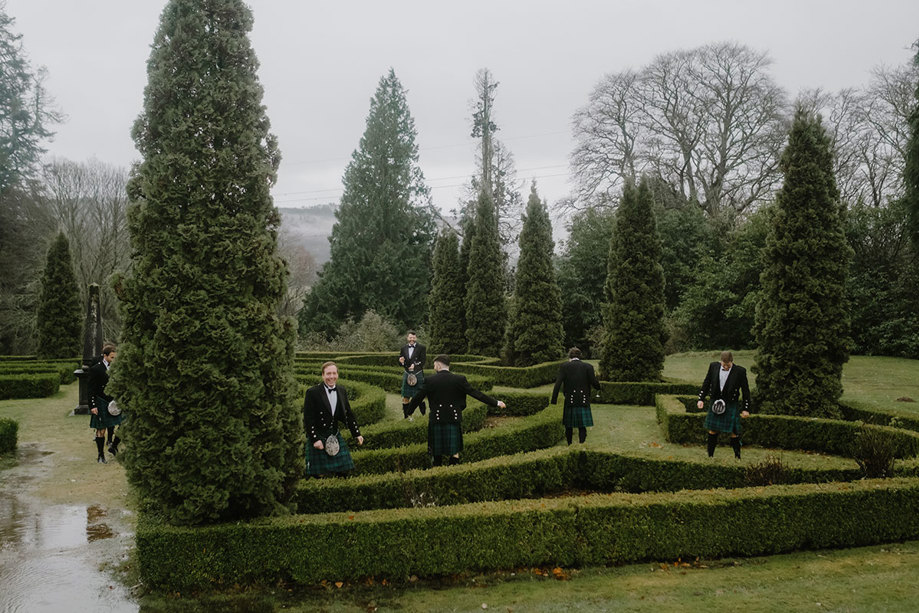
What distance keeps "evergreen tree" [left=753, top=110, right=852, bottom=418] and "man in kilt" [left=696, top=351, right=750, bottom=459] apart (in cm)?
367

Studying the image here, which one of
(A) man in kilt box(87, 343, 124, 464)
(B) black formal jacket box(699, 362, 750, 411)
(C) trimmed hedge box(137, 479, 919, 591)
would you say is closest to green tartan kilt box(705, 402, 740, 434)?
(B) black formal jacket box(699, 362, 750, 411)

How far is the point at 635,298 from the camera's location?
17.5 meters

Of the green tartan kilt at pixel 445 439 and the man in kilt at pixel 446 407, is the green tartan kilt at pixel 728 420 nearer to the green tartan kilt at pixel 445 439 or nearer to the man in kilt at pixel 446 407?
the man in kilt at pixel 446 407

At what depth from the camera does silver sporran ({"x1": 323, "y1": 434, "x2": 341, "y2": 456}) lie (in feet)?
23.3

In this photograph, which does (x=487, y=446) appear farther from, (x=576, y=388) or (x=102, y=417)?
(x=102, y=417)

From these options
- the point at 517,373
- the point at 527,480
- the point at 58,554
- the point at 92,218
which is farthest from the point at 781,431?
the point at 92,218

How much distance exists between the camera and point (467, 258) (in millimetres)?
27297

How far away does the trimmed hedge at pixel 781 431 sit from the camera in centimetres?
1085

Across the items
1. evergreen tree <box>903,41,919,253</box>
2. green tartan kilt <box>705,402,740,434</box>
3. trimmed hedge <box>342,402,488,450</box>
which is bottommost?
trimmed hedge <box>342,402,488,450</box>

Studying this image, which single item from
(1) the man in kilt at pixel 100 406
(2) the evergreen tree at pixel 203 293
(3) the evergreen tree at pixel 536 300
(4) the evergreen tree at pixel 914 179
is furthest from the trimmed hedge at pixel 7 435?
(4) the evergreen tree at pixel 914 179

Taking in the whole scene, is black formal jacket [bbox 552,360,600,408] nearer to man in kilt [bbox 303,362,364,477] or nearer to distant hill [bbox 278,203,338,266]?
man in kilt [bbox 303,362,364,477]

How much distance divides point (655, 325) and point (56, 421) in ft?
50.3

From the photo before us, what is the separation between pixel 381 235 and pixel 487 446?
1187 inches

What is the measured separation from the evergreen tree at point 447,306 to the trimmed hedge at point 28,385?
13935mm
